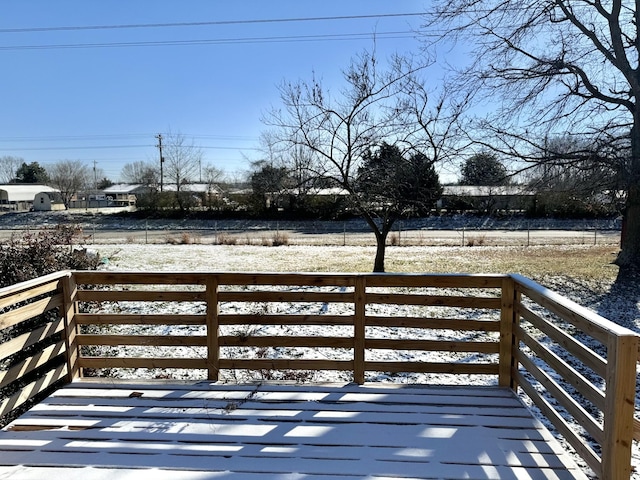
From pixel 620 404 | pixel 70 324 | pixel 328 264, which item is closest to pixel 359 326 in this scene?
pixel 620 404

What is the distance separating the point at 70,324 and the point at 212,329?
1141mm

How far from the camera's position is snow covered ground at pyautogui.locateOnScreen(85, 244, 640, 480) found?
305 inches

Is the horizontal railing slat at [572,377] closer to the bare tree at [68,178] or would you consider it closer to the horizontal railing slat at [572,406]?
the horizontal railing slat at [572,406]

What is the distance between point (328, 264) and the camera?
1176cm

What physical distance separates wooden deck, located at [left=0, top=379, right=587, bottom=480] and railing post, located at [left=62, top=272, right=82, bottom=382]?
13 centimetres

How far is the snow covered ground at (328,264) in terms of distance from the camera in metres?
7.75

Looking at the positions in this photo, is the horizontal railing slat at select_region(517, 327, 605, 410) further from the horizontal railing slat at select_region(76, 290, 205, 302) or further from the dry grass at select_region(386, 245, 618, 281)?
the dry grass at select_region(386, 245, 618, 281)

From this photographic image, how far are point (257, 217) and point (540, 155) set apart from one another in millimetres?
24127

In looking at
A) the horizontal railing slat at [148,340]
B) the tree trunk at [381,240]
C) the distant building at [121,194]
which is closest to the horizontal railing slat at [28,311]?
the horizontal railing slat at [148,340]

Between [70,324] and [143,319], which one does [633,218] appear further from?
[70,324]

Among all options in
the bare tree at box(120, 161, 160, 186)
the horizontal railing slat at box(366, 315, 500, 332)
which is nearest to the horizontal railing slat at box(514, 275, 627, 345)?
the horizontal railing slat at box(366, 315, 500, 332)

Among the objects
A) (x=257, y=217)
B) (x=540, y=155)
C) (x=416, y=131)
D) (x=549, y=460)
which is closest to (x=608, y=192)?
(x=540, y=155)

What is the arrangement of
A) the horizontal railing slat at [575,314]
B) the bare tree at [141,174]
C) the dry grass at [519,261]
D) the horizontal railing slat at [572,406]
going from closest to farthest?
the horizontal railing slat at [575,314] → the horizontal railing slat at [572,406] → the dry grass at [519,261] → the bare tree at [141,174]

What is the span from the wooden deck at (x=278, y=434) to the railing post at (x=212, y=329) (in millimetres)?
125
